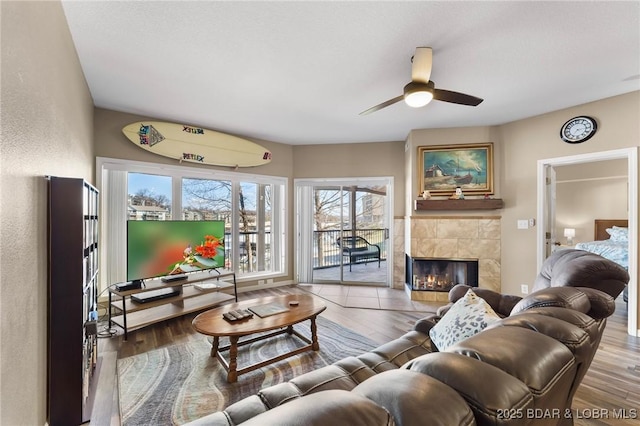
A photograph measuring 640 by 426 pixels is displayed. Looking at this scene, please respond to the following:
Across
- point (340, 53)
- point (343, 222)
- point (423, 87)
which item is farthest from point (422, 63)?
point (343, 222)

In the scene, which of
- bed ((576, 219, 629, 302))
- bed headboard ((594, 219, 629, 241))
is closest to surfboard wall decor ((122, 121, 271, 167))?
bed ((576, 219, 629, 302))

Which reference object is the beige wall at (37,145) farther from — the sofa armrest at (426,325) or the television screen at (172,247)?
the sofa armrest at (426,325)

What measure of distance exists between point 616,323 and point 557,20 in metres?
3.52

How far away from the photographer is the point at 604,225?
5457mm

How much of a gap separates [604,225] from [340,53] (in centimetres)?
667

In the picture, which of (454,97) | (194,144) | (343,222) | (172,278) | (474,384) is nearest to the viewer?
(474,384)

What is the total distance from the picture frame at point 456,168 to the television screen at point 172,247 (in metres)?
3.17

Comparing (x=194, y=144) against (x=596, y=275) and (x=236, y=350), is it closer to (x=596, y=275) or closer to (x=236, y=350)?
(x=236, y=350)

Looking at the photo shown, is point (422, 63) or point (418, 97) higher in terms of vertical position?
point (422, 63)

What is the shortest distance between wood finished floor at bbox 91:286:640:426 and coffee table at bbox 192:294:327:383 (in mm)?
692

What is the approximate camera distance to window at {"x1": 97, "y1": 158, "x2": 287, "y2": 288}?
3389 millimetres

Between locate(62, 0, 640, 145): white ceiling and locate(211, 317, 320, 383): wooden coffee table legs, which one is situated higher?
locate(62, 0, 640, 145): white ceiling

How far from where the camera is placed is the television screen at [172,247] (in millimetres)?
3043

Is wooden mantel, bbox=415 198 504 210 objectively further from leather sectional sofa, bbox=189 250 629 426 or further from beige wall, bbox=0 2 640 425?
leather sectional sofa, bbox=189 250 629 426
